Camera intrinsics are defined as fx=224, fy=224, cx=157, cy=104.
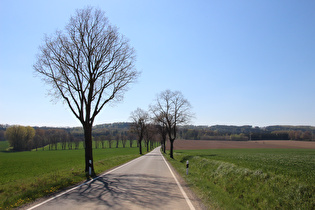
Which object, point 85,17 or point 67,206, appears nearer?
point 67,206

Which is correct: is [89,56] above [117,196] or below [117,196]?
above

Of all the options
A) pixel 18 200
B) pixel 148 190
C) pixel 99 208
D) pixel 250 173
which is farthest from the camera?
pixel 250 173

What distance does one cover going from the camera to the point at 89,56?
51.5 feet

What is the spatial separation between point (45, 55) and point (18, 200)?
1102 cm

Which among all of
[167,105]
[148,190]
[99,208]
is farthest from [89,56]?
[167,105]

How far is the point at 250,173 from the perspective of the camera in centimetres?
1094

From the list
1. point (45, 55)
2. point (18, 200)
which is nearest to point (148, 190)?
point (18, 200)

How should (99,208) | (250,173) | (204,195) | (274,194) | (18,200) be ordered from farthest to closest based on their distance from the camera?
1. (250,173)
2. (204,195)
3. (274,194)
4. (18,200)
5. (99,208)

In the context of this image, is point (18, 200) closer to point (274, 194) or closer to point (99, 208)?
point (99, 208)

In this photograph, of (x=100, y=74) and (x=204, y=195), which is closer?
(x=204, y=195)

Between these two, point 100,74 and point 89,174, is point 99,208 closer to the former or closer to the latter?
point 89,174

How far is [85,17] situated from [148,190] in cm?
1224

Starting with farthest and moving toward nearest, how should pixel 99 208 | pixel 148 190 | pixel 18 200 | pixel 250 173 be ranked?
pixel 250 173, pixel 148 190, pixel 18 200, pixel 99 208

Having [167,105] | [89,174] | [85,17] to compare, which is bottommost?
[89,174]
